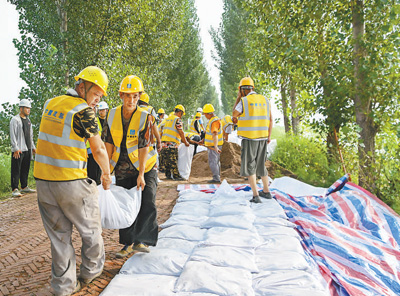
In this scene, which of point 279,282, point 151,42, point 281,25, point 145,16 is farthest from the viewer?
point 151,42

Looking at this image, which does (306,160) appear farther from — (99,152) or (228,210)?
(99,152)

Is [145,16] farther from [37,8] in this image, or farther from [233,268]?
[233,268]

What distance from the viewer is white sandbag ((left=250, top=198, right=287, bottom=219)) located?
4.79 metres

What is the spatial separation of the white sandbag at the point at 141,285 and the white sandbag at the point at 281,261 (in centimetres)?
94

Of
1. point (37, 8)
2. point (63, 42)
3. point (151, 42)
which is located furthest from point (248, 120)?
point (151, 42)

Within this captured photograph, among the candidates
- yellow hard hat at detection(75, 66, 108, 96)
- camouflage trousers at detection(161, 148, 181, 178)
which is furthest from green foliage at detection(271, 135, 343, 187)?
yellow hard hat at detection(75, 66, 108, 96)

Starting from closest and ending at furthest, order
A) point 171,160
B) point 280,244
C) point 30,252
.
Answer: point 280,244 → point 30,252 → point 171,160

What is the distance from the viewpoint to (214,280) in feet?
9.39

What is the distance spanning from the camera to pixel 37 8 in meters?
10.6

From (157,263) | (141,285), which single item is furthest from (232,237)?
(141,285)

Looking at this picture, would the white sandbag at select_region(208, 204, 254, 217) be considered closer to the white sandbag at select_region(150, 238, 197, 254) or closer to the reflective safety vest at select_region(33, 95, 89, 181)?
the white sandbag at select_region(150, 238, 197, 254)

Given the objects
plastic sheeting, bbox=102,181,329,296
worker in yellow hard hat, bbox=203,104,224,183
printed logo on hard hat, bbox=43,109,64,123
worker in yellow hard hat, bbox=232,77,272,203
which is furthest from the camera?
worker in yellow hard hat, bbox=203,104,224,183

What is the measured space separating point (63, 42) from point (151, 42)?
734 centimetres

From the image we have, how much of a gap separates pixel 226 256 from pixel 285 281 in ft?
2.22
